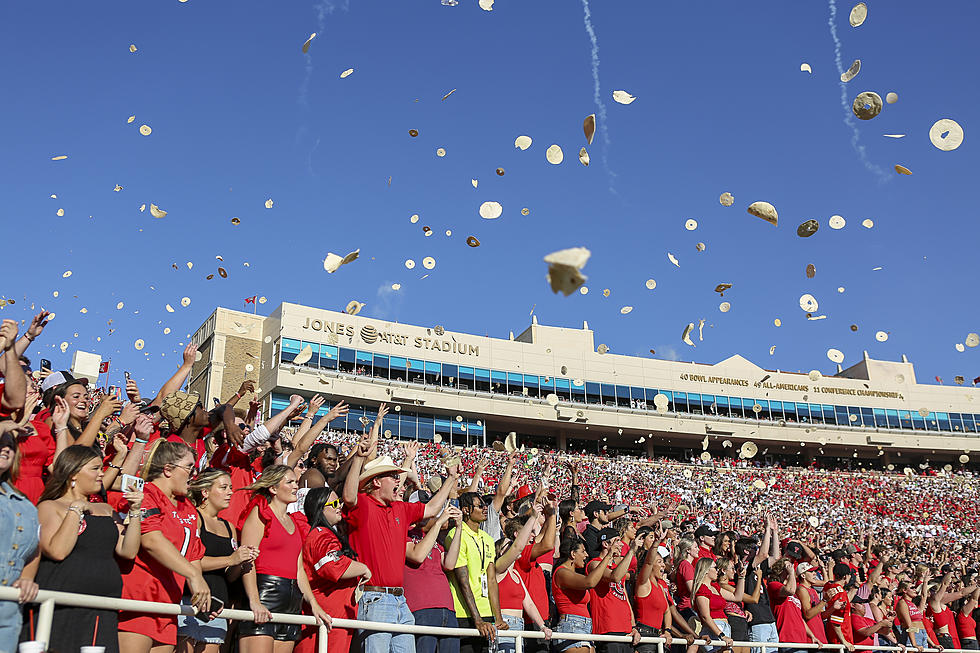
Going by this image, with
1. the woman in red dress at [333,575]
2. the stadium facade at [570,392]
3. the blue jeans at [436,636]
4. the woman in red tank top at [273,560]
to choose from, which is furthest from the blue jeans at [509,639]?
the stadium facade at [570,392]

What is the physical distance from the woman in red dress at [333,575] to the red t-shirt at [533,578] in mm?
1842

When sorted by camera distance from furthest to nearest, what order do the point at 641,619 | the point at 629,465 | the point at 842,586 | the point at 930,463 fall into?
the point at 930,463, the point at 629,465, the point at 842,586, the point at 641,619


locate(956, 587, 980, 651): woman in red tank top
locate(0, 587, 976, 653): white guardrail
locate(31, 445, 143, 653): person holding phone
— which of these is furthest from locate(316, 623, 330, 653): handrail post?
locate(956, 587, 980, 651): woman in red tank top

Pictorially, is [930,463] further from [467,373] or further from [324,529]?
[324,529]

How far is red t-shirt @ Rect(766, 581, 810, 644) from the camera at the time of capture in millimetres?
8812

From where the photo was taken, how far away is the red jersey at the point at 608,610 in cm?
695

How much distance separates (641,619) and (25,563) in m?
Result: 5.21

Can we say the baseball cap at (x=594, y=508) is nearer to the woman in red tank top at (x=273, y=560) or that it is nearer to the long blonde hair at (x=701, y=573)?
the long blonde hair at (x=701, y=573)

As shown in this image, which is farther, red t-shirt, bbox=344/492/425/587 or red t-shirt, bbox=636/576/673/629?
red t-shirt, bbox=636/576/673/629

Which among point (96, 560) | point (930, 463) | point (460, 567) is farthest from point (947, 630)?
point (930, 463)

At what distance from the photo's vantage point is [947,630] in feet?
34.6

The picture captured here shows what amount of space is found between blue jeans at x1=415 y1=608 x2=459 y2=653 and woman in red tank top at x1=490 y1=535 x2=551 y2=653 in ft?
2.01

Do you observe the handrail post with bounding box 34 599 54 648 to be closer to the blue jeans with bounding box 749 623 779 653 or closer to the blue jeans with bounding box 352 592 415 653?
the blue jeans with bounding box 352 592 415 653

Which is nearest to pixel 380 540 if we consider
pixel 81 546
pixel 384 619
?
pixel 384 619
